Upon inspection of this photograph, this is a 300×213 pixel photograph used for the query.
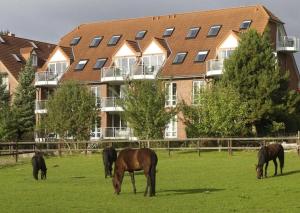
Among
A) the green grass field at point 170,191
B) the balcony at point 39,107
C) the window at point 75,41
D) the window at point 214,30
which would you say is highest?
the window at point 75,41

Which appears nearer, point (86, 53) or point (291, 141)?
point (291, 141)

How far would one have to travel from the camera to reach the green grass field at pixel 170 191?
18125 millimetres

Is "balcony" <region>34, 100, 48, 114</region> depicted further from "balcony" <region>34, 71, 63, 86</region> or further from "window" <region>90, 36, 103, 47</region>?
"window" <region>90, 36, 103, 47</region>

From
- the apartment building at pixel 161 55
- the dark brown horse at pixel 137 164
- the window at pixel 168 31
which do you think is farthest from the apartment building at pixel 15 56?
the dark brown horse at pixel 137 164

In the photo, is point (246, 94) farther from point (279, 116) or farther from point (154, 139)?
point (154, 139)

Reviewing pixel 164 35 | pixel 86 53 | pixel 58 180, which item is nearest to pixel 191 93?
pixel 164 35

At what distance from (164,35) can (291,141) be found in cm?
2350

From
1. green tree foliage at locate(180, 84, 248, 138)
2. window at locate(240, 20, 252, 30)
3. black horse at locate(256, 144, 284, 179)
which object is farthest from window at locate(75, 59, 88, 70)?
black horse at locate(256, 144, 284, 179)

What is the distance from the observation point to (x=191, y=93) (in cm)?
5991

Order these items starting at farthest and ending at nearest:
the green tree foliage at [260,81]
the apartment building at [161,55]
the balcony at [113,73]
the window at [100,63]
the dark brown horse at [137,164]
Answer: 1. the window at [100,63]
2. the balcony at [113,73]
3. the apartment building at [161,55]
4. the green tree foliage at [260,81]
5. the dark brown horse at [137,164]

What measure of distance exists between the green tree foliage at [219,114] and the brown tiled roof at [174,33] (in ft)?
30.3

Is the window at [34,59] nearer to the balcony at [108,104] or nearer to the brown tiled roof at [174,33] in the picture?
the brown tiled roof at [174,33]

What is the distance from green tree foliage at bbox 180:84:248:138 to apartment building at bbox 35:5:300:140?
5.84 meters

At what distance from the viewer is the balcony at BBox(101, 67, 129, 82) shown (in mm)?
62875
